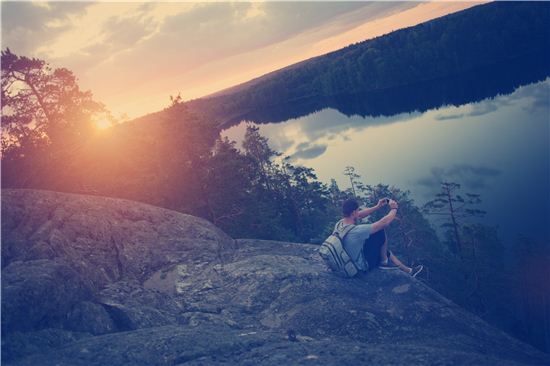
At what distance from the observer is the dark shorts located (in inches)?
341

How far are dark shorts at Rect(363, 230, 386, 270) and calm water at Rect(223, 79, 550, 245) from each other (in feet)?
113

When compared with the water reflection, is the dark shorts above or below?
above

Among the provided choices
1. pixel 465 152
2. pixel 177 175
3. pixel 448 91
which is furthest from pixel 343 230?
pixel 448 91

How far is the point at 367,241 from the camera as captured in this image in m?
8.70

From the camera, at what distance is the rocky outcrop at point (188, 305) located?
6.20 m

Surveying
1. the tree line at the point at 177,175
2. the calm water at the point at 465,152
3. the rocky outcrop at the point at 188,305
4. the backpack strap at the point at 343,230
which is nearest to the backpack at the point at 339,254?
the backpack strap at the point at 343,230

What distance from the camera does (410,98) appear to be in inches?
4094

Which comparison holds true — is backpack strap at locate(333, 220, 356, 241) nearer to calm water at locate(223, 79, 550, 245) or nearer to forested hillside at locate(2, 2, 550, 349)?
forested hillside at locate(2, 2, 550, 349)

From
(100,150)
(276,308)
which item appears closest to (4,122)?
(100,150)

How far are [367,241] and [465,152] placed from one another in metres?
56.2

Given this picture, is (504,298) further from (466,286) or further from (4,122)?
(4,122)

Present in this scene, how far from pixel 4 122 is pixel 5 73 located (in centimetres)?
305

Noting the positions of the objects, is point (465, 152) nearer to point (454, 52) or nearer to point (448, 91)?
point (448, 91)

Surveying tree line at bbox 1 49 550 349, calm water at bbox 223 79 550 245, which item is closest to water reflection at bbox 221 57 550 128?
calm water at bbox 223 79 550 245
